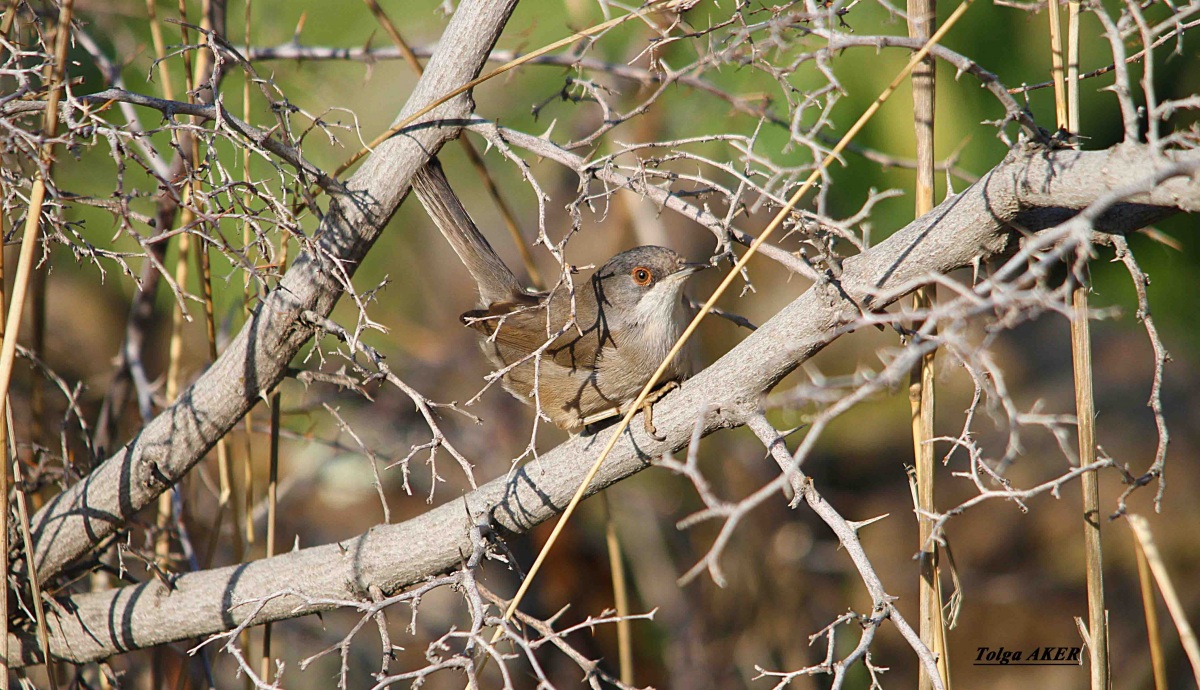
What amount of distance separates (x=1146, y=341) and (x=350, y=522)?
22.5 feet

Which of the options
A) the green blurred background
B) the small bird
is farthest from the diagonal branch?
the green blurred background

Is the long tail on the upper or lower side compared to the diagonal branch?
upper

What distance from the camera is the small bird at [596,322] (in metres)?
3.33

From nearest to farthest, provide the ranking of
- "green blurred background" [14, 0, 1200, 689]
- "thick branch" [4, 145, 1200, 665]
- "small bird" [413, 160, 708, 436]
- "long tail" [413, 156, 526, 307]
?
"thick branch" [4, 145, 1200, 665]
"long tail" [413, 156, 526, 307]
"small bird" [413, 160, 708, 436]
"green blurred background" [14, 0, 1200, 689]

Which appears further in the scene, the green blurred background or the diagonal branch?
the green blurred background

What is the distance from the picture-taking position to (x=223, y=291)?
4.58 metres

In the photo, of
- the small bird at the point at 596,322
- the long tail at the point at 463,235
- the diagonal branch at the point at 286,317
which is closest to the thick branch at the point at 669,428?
the diagonal branch at the point at 286,317

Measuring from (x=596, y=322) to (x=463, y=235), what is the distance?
2.08 ft

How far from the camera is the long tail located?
111 inches

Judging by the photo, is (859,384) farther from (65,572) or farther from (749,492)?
(749,492)

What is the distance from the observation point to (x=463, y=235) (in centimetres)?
336

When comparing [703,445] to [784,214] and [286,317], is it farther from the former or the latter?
[784,214]

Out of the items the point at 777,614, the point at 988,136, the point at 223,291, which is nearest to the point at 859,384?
the point at 988,136

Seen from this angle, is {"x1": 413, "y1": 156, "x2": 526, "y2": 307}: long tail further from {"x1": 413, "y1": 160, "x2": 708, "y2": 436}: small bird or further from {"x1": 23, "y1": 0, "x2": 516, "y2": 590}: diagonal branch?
{"x1": 23, "y1": 0, "x2": 516, "y2": 590}: diagonal branch
